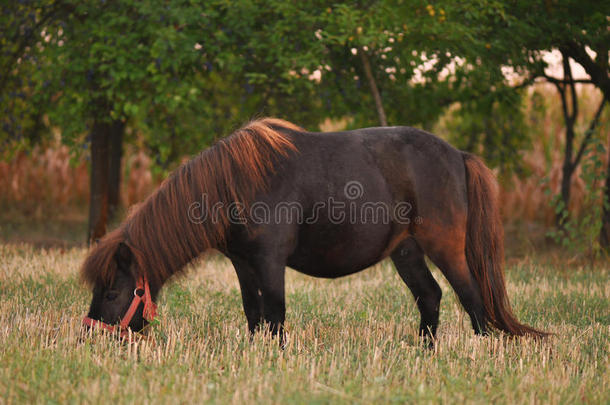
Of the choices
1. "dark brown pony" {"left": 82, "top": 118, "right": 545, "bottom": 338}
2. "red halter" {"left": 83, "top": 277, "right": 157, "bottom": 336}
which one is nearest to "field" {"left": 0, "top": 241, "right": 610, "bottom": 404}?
"red halter" {"left": 83, "top": 277, "right": 157, "bottom": 336}

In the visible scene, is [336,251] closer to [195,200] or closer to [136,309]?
[195,200]

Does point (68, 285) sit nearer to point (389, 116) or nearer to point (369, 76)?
point (369, 76)

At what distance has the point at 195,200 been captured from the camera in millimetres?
4668

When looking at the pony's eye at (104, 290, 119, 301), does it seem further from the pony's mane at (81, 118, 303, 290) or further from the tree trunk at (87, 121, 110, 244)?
the tree trunk at (87, 121, 110, 244)

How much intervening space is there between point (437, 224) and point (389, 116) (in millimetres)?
6528

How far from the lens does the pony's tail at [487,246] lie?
5.27m

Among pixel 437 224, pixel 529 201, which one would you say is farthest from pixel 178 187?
pixel 529 201

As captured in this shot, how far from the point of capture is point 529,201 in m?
15.1

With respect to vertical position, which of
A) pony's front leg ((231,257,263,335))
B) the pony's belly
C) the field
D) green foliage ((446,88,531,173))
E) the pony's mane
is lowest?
the field

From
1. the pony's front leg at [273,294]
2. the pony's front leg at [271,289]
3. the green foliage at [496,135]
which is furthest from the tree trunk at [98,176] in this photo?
the pony's front leg at [273,294]

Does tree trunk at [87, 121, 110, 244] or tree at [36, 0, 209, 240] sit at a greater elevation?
tree at [36, 0, 209, 240]

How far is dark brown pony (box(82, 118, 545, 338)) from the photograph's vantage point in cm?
458

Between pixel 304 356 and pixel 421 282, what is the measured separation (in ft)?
4.88

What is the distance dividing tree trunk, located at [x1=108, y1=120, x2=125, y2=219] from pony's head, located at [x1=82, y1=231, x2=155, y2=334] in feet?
31.1
